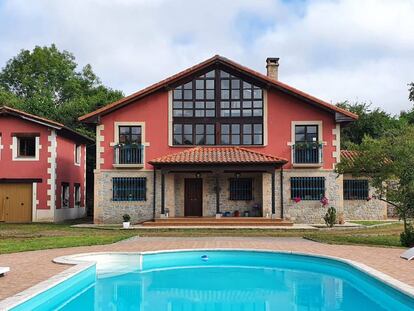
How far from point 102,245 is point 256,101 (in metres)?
12.8

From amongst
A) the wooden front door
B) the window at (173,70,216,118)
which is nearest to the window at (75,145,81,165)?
the window at (173,70,216,118)

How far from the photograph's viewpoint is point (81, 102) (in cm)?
3847

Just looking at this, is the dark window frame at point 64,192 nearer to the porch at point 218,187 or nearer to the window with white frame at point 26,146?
the window with white frame at point 26,146

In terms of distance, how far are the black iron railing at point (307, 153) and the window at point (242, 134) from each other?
1.85 meters

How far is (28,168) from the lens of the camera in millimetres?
26547

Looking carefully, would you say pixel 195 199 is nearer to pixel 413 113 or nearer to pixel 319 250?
pixel 319 250

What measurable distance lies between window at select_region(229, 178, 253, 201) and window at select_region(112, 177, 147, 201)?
14.5 feet

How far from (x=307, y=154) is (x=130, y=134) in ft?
29.6

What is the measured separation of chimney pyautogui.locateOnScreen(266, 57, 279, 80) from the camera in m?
28.5

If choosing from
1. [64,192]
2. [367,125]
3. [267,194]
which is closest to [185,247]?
[267,194]

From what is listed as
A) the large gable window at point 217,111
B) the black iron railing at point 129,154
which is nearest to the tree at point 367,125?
the large gable window at point 217,111

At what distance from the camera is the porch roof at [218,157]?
23453 mm

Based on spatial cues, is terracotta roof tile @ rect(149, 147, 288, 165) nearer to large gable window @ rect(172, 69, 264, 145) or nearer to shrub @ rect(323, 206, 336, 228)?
large gable window @ rect(172, 69, 264, 145)

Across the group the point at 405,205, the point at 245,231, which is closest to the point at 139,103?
the point at 245,231
